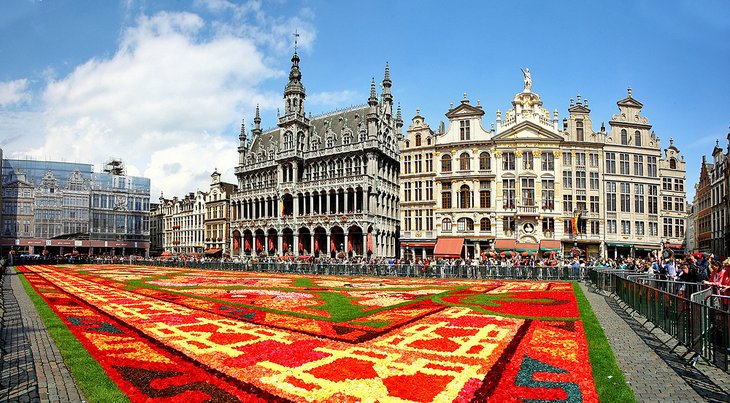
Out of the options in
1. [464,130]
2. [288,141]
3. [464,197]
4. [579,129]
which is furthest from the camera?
[288,141]

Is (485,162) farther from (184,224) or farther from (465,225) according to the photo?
(184,224)

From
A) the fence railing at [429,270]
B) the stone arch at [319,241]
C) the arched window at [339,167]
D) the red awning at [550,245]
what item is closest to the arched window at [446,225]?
the red awning at [550,245]

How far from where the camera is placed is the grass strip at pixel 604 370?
841 cm

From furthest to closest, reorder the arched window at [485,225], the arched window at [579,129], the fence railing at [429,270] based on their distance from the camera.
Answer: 1. the arched window at [485,225]
2. the arched window at [579,129]
3. the fence railing at [429,270]

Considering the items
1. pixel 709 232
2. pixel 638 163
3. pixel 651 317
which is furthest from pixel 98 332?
pixel 709 232

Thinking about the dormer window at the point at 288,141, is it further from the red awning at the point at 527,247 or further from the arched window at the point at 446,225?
the red awning at the point at 527,247

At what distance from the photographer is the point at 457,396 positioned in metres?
8.25

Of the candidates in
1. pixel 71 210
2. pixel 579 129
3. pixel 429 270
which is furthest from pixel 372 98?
pixel 71 210

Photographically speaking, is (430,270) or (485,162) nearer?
(430,270)

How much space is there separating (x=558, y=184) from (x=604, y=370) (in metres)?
45.7

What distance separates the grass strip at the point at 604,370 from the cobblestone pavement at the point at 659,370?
188 mm

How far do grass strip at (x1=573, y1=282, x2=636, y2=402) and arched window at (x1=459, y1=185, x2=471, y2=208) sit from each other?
39.7 m

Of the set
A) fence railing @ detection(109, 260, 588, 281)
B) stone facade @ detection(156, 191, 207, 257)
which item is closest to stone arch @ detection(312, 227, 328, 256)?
fence railing @ detection(109, 260, 588, 281)

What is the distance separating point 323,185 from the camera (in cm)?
6744
